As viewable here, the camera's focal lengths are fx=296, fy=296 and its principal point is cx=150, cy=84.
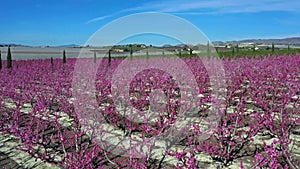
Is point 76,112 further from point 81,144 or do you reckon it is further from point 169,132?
point 169,132

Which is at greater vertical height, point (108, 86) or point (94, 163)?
point (108, 86)

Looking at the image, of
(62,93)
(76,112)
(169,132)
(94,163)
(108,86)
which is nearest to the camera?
(94,163)

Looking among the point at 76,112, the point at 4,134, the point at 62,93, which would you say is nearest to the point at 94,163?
the point at 76,112

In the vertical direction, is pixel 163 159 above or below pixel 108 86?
below

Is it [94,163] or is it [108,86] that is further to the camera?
[108,86]

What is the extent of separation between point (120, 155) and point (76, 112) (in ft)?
4.54

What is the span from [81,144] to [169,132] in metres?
1.33

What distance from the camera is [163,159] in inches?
150

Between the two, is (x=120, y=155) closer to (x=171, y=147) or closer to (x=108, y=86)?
(x=171, y=147)

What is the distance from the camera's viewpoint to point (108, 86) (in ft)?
21.0

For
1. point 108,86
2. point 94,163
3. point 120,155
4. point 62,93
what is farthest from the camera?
point 62,93

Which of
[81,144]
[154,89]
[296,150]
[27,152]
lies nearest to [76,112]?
[81,144]

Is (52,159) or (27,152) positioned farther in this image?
(27,152)

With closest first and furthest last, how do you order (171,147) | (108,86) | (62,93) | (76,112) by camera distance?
(171,147) → (76,112) → (108,86) → (62,93)
